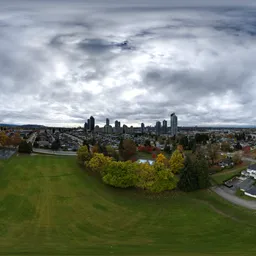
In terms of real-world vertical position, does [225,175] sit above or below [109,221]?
above

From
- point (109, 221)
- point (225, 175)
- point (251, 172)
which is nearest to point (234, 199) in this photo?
point (225, 175)

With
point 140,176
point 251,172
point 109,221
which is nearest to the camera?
point 109,221

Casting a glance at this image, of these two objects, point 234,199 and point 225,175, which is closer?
point 234,199

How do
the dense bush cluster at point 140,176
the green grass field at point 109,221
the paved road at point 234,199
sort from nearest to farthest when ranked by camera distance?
the green grass field at point 109,221 < the paved road at point 234,199 < the dense bush cluster at point 140,176

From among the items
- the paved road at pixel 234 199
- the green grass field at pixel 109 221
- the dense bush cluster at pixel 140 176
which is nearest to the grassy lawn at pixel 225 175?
the paved road at pixel 234 199

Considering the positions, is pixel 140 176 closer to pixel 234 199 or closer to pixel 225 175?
pixel 234 199

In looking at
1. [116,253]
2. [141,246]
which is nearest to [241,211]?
[141,246]

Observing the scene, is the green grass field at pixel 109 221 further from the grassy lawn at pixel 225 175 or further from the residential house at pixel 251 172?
the residential house at pixel 251 172
